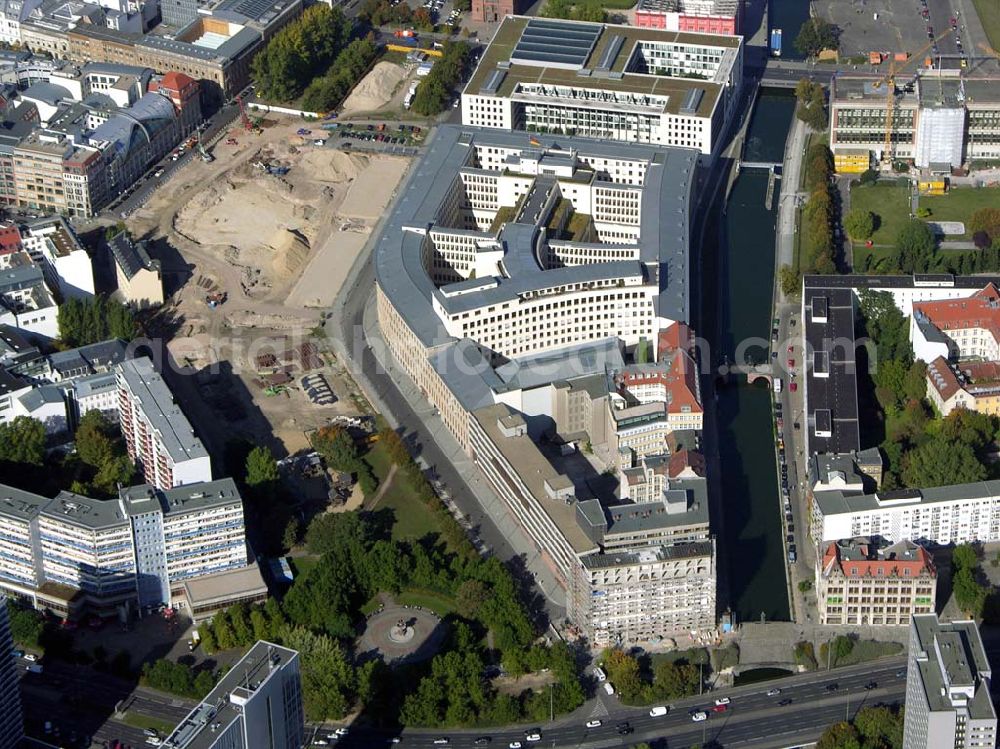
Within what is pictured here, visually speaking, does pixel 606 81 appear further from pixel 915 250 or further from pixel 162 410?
pixel 162 410

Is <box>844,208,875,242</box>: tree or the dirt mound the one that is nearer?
the dirt mound

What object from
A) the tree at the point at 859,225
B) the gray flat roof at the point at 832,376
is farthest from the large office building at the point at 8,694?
the tree at the point at 859,225

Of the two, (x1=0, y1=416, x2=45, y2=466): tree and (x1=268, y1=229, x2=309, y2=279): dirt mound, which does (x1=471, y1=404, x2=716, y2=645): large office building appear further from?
(x1=268, y1=229, x2=309, y2=279): dirt mound

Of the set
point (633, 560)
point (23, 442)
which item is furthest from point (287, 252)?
point (633, 560)

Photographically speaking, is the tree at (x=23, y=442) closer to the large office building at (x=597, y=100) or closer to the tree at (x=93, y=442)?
the tree at (x=93, y=442)

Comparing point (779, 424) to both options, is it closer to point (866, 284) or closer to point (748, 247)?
point (866, 284)

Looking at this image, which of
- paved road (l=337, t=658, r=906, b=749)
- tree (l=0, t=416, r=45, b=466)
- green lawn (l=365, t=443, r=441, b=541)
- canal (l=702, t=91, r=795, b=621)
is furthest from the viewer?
tree (l=0, t=416, r=45, b=466)

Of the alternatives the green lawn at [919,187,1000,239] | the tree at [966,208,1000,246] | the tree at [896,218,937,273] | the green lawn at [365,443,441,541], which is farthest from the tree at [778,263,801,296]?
the green lawn at [365,443,441,541]
